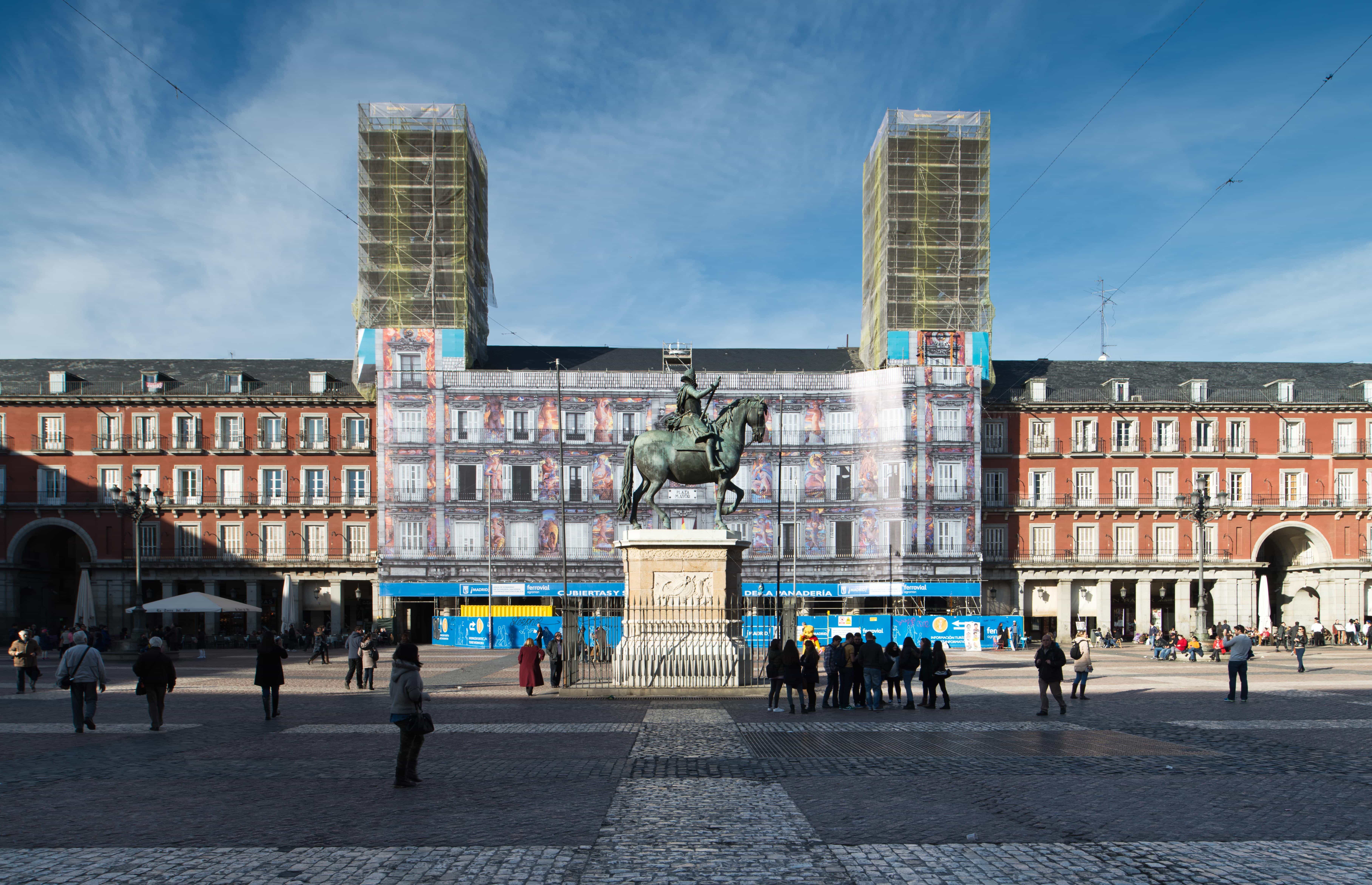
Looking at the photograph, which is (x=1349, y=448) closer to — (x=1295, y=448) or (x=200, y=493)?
(x=1295, y=448)

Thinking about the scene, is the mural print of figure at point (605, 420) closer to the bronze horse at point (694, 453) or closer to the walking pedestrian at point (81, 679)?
the bronze horse at point (694, 453)

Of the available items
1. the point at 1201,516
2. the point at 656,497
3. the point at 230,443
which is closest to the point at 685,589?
the point at 656,497

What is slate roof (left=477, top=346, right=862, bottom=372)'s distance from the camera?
183ft

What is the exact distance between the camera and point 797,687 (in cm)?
1764

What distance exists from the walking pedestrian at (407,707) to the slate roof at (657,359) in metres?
44.6

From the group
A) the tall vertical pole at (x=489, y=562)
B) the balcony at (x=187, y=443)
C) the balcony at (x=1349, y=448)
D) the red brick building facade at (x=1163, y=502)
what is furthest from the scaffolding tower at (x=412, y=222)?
the balcony at (x=1349, y=448)

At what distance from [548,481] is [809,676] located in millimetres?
35504

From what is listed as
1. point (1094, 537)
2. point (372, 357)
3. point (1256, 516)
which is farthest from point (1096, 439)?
point (372, 357)

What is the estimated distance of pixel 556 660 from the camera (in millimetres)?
22672

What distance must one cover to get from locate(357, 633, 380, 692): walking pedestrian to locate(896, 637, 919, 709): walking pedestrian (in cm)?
1142

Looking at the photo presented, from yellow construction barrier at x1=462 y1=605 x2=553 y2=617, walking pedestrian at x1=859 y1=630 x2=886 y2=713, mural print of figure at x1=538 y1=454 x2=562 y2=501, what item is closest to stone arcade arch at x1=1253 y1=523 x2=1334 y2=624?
mural print of figure at x1=538 y1=454 x2=562 y2=501

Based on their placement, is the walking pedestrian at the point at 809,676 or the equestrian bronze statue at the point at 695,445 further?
the equestrian bronze statue at the point at 695,445

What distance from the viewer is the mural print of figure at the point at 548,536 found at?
51.5 m

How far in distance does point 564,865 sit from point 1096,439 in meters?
53.0
